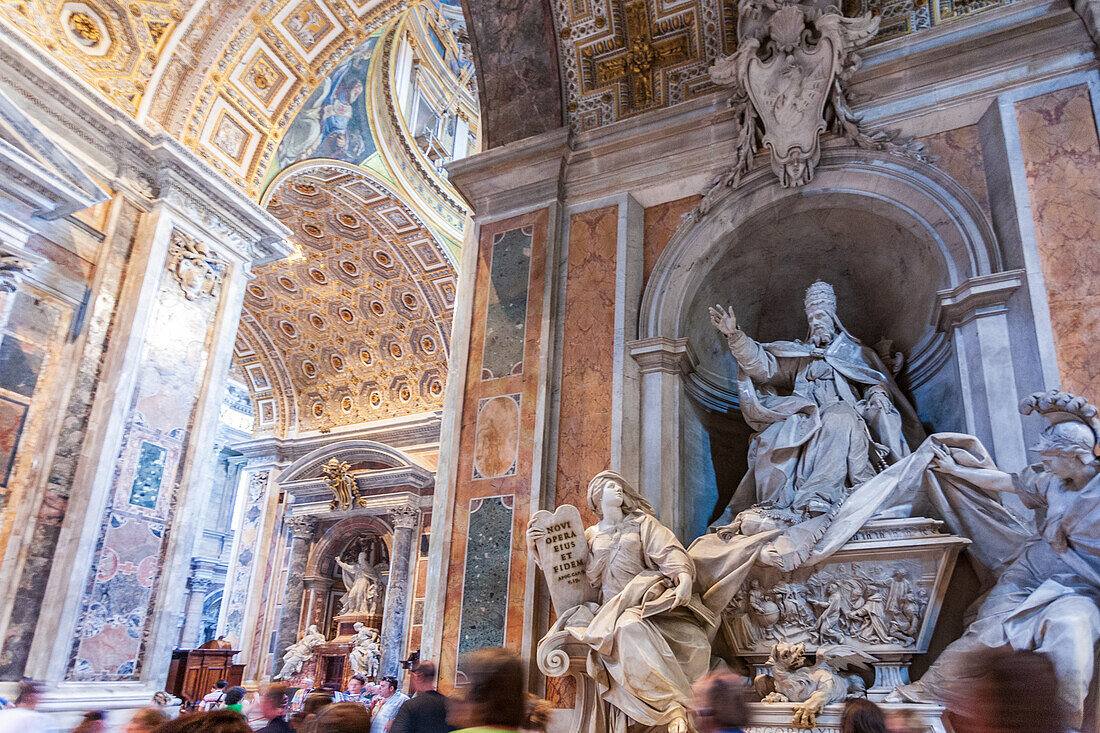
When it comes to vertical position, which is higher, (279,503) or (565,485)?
(279,503)

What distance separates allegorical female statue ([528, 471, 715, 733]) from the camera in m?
4.43

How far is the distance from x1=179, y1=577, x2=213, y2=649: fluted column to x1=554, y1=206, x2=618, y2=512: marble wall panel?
55.9 feet

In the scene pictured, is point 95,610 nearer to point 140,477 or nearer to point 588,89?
point 140,477

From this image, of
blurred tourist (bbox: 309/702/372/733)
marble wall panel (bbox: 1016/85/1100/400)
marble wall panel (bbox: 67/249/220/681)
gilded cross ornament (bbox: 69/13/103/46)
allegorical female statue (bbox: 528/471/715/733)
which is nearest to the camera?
blurred tourist (bbox: 309/702/372/733)

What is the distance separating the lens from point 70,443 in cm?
859

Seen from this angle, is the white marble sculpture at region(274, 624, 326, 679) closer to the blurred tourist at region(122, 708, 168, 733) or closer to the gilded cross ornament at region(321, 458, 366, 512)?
the gilded cross ornament at region(321, 458, 366, 512)

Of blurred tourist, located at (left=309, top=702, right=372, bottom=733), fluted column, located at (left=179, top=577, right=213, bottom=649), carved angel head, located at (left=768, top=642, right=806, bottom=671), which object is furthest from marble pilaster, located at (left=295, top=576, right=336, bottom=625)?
blurred tourist, located at (left=309, top=702, right=372, bottom=733)

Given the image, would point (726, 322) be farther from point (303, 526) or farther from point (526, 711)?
point (303, 526)

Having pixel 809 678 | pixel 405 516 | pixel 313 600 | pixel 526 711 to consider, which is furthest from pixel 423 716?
pixel 313 600

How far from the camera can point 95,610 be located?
837cm

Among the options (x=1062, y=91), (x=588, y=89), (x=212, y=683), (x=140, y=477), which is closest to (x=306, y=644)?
(x=212, y=683)

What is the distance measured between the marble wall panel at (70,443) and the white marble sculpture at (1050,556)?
794cm

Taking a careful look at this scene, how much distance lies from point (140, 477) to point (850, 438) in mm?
7590

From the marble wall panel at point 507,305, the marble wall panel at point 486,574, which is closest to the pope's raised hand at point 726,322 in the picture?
the marble wall panel at point 507,305
